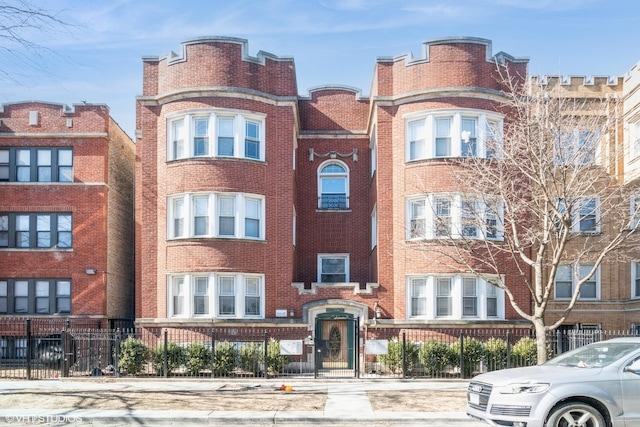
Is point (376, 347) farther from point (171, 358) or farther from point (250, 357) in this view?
point (171, 358)

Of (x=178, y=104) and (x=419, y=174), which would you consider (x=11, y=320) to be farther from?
(x=419, y=174)

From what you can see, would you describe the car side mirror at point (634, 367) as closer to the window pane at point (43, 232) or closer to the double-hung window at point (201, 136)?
the double-hung window at point (201, 136)

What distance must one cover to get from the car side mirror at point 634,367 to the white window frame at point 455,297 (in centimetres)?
1214

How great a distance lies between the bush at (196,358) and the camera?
2091 centimetres

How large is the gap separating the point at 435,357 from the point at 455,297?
8.54 feet

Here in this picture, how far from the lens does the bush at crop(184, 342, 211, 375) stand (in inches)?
823

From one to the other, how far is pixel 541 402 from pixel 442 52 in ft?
51.2

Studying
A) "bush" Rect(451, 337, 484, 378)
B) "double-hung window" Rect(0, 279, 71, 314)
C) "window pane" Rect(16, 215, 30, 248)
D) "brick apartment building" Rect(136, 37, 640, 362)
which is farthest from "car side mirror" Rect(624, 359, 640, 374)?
"window pane" Rect(16, 215, 30, 248)

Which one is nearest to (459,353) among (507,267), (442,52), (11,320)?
(507,267)

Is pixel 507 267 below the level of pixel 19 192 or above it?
below

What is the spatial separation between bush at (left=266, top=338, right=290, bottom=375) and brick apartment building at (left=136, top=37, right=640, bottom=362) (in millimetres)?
2053

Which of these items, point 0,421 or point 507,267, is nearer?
point 0,421

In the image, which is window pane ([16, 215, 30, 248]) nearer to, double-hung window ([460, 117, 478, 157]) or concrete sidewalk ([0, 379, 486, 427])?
concrete sidewalk ([0, 379, 486, 427])

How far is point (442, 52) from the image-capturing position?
23422 mm
